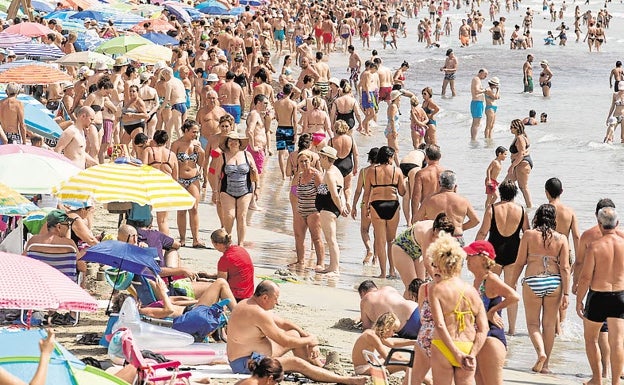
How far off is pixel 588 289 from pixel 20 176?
14.0ft

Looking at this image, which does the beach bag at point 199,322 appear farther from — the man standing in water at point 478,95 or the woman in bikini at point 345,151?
the man standing in water at point 478,95

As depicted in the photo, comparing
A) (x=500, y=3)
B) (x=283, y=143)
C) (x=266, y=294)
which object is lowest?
(x=500, y=3)

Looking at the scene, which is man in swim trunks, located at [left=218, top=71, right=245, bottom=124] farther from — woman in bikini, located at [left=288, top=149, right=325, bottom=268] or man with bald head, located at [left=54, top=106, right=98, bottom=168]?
woman in bikini, located at [left=288, top=149, right=325, bottom=268]

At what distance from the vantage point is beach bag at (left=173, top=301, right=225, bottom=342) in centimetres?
786

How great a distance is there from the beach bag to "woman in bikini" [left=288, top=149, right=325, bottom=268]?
10.1 ft

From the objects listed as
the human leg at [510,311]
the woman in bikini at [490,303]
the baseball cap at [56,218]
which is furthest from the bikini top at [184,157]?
the woman in bikini at [490,303]

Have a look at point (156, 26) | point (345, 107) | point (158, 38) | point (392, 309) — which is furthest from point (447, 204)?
point (156, 26)

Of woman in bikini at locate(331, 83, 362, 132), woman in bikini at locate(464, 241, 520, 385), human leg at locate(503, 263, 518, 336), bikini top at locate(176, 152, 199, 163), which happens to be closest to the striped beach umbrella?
woman in bikini at locate(331, 83, 362, 132)

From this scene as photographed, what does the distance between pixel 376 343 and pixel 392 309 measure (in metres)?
0.57

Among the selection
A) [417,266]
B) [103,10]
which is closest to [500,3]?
[103,10]

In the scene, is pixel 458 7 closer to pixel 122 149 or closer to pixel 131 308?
pixel 122 149

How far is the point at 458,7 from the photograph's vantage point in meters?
70.4

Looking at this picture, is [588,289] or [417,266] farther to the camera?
[417,266]

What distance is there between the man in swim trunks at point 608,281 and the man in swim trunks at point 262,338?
1760 mm
